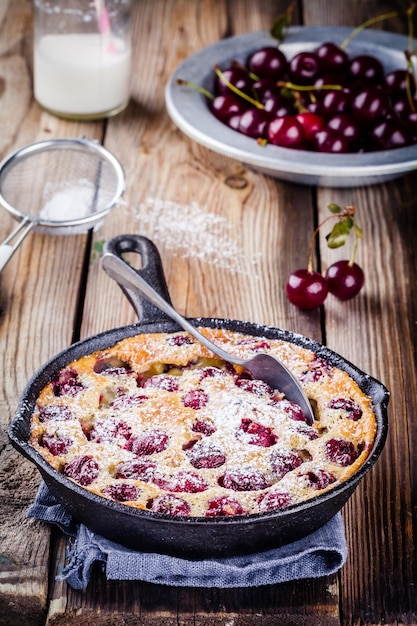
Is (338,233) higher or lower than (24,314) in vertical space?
higher

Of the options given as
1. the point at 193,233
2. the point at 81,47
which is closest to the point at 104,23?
the point at 81,47

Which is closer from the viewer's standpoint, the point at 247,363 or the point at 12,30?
the point at 247,363

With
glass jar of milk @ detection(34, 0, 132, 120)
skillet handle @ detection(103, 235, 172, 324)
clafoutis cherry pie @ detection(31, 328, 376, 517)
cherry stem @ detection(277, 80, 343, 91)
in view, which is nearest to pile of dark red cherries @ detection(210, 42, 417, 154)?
cherry stem @ detection(277, 80, 343, 91)

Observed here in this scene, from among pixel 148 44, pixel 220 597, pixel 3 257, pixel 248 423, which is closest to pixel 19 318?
pixel 3 257

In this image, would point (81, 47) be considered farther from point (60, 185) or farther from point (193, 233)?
point (193, 233)

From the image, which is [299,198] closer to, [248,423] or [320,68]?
[320,68]
